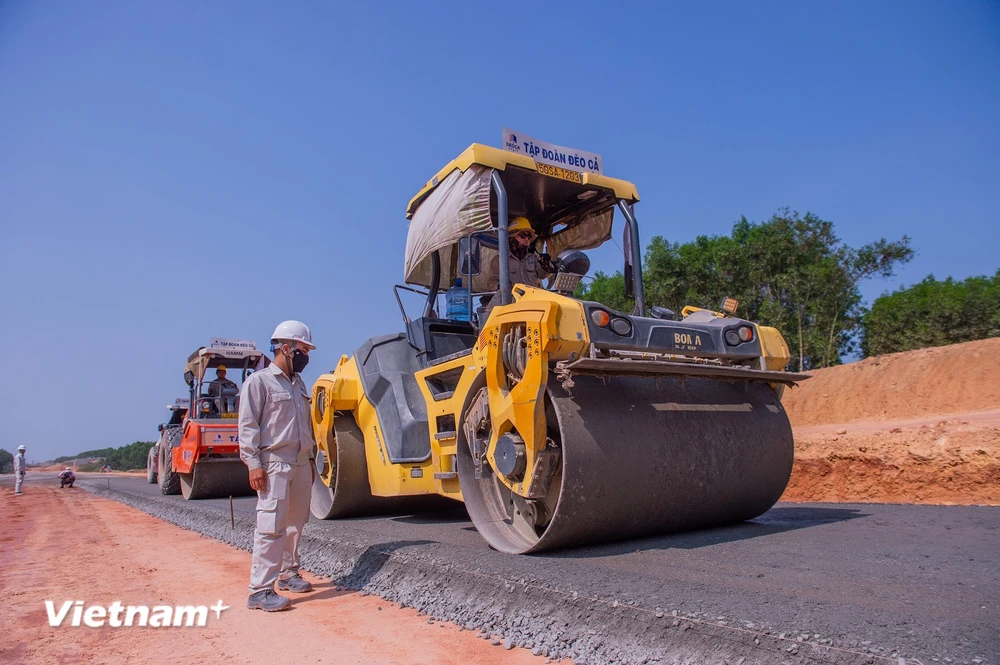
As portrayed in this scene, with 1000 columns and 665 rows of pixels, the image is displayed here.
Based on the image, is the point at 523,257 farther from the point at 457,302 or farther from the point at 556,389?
the point at 556,389

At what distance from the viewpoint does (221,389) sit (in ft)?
47.8

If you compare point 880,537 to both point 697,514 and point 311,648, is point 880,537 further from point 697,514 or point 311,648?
point 311,648

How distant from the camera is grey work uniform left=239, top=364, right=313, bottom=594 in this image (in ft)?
12.6

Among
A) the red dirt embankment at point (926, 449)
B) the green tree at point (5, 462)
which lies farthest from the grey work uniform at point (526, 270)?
the green tree at point (5, 462)

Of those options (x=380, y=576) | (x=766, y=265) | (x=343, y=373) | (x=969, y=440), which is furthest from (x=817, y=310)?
(x=380, y=576)

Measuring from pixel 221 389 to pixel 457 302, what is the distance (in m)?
10.4

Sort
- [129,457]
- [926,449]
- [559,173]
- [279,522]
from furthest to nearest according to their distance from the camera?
[129,457] → [926,449] → [559,173] → [279,522]

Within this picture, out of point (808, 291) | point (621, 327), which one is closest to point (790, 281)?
point (808, 291)

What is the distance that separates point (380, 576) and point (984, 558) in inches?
117

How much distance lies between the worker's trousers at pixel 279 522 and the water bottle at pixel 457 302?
201 centimetres

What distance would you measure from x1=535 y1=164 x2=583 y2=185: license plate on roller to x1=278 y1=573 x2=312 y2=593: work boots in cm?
304

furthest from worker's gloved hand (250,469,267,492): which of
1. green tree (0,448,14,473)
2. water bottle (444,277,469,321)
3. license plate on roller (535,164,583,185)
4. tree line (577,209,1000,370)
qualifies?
green tree (0,448,14,473)

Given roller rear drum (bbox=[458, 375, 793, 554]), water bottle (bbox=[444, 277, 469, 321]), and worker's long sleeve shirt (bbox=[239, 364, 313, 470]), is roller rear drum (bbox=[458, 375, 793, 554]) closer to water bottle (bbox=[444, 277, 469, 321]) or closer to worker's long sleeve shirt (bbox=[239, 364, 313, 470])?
worker's long sleeve shirt (bbox=[239, 364, 313, 470])

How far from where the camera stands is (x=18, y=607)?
4066mm
